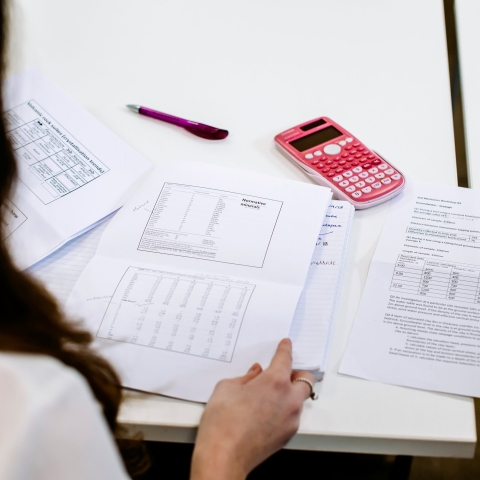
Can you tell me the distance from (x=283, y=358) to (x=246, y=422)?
7 centimetres

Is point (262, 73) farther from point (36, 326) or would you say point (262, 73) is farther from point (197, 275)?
point (36, 326)

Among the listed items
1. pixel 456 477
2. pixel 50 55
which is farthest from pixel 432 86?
pixel 456 477

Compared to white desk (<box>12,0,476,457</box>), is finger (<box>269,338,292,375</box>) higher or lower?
lower

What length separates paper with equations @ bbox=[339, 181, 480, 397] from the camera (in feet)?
1.90

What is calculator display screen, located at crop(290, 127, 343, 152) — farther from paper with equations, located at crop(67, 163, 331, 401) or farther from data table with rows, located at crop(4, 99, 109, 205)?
data table with rows, located at crop(4, 99, 109, 205)

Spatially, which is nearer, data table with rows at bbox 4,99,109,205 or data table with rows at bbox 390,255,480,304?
data table with rows at bbox 390,255,480,304

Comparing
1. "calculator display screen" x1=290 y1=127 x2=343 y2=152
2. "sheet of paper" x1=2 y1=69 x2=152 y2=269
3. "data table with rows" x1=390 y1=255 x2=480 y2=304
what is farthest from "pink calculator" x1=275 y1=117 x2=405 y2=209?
"sheet of paper" x1=2 y1=69 x2=152 y2=269

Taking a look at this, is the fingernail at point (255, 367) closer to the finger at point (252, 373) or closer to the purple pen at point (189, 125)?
the finger at point (252, 373)

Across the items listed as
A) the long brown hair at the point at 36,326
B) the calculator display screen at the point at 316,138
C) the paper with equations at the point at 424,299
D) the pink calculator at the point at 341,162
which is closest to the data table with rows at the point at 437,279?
the paper with equations at the point at 424,299

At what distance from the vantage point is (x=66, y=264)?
686 mm

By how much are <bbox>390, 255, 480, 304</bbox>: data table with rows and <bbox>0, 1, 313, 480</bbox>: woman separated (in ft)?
0.55

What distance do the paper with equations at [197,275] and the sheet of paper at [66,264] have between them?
0.01 meters

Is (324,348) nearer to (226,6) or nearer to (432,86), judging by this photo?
(432,86)

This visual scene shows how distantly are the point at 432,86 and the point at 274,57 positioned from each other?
0.26m
